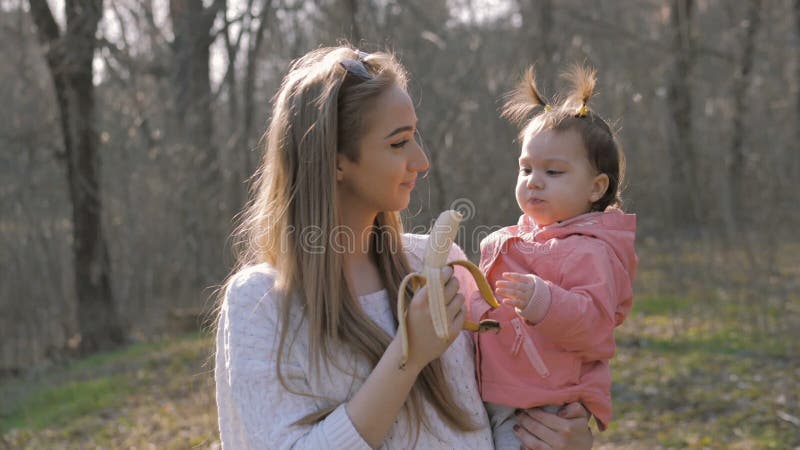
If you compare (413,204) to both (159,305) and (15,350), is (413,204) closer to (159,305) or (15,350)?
(15,350)

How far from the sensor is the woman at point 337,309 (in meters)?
1.81

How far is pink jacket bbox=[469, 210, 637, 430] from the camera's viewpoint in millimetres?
2035

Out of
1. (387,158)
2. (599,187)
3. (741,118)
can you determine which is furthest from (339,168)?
(741,118)

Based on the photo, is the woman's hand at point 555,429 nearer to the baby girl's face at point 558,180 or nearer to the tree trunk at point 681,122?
the baby girl's face at point 558,180

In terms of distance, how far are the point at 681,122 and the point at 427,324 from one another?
1145 cm

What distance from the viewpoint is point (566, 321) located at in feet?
6.57

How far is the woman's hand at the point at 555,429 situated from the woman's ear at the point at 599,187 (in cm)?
52

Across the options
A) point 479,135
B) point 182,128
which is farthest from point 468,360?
point 479,135

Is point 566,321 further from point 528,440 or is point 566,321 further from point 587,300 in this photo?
point 528,440

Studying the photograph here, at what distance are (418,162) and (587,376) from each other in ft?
2.16

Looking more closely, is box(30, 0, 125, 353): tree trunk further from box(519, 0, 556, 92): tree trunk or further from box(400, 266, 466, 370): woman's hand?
box(400, 266, 466, 370): woman's hand

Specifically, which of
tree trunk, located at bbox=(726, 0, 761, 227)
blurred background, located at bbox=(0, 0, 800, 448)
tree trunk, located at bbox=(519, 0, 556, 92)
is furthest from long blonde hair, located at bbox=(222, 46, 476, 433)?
tree trunk, located at bbox=(726, 0, 761, 227)

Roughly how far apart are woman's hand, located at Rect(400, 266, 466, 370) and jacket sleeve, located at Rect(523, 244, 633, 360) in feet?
0.82

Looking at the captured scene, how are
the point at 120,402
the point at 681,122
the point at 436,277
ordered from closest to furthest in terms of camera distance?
the point at 436,277 < the point at 120,402 < the point at 681,122
